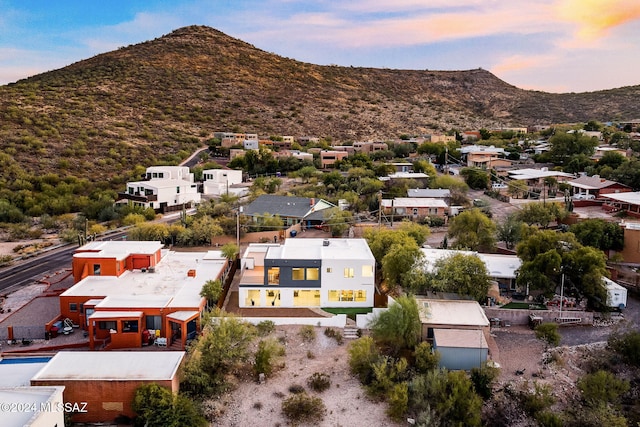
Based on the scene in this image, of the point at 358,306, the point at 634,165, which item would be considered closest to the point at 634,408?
the point at 358,306

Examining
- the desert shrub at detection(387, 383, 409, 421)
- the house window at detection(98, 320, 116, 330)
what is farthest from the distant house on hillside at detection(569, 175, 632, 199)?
the house window at detection(98, 320, 116, 330)

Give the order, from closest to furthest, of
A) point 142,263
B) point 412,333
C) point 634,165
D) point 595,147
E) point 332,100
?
point 412,333
point 142,263
point 634,165
point 595,147
point 332,100

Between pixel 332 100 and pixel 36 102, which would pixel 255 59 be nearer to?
pixel 332 100

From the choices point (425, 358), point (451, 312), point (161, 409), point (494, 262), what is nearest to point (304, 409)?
point (161, 409)

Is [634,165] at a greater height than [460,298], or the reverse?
[634,165]

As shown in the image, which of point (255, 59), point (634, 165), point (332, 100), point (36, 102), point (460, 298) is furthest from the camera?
point (255, 59)

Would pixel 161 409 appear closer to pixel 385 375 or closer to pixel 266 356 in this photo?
pixel 266 356

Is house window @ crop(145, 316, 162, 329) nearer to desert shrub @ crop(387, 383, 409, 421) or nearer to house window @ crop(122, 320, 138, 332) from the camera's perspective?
house window @ crop(122, 320, 138, 332)

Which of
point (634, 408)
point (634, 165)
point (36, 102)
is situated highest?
point (36, 102)
